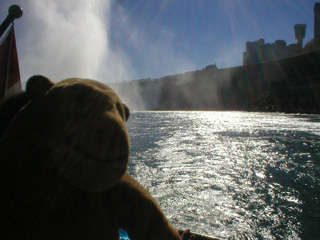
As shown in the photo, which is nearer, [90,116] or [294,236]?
[90,116]

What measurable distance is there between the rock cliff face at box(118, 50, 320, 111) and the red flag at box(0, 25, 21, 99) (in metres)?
55.0

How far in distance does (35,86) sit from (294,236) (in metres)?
3.85

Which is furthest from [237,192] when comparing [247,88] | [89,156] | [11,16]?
[247,88]

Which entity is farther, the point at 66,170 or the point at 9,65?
the point at 9,65

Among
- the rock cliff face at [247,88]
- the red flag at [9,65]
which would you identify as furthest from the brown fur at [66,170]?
the rock cliff face at [247,88]

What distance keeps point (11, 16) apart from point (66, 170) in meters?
2.18

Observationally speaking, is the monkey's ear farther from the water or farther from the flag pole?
the water

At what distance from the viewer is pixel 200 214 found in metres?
4.02

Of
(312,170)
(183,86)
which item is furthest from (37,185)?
(183,86)

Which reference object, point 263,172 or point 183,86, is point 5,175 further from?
point 183,86

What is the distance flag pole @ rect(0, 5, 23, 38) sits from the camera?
8.05ft

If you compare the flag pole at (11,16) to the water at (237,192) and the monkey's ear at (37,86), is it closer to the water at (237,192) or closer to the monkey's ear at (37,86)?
the monkey's ear at (37,86)

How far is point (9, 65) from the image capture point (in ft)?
8.56

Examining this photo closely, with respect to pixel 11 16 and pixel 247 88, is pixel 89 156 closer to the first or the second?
pixel 11 16
